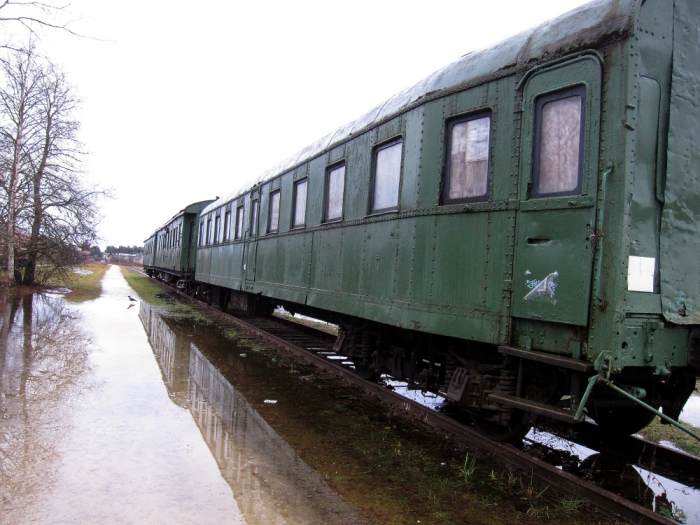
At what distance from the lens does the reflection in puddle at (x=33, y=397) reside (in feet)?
11.7

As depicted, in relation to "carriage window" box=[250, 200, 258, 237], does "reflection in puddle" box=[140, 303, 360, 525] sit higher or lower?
lower

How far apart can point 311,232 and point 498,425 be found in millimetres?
4197

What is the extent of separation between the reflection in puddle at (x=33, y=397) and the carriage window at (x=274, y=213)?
3904 mm

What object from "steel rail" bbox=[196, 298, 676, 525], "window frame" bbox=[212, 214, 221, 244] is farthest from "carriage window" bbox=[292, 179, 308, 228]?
"window frame" bbox=[212, 214, 221, 244]

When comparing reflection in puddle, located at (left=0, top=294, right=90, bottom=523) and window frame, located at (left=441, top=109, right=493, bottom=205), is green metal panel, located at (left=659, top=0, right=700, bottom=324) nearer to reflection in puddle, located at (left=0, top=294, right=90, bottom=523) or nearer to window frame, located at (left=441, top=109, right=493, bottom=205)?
window frame, located at (left=441, top=109, right=493, bottom=205)

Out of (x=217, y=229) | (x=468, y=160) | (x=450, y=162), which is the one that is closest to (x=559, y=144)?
(x=468, y=160)

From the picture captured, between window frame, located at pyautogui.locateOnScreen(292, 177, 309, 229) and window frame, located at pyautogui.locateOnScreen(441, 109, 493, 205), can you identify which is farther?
window frame, located at pyautogui.locateOnScreen(292, 177, 309, 229)

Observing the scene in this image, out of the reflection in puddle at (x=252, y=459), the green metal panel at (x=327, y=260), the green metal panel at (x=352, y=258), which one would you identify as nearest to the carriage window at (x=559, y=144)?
the green metal panel at (x=352, y=258)

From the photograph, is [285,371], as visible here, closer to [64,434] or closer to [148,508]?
[64,434]

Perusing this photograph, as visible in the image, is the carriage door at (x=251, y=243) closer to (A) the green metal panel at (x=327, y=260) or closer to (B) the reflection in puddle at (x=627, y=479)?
(A) the green metal panel at (x=327, y=260)

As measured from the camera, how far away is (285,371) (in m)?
7.90

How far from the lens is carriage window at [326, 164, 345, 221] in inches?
277

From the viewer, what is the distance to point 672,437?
223 inches

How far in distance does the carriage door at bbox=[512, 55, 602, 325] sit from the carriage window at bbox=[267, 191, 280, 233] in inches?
250
